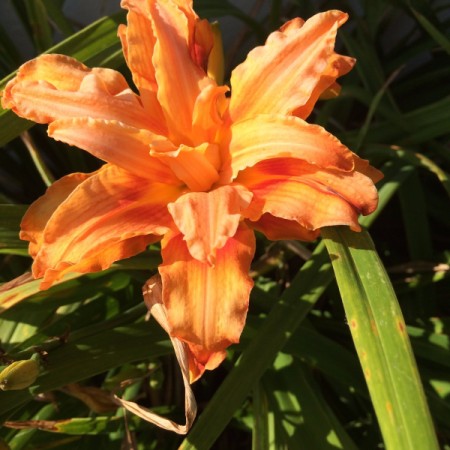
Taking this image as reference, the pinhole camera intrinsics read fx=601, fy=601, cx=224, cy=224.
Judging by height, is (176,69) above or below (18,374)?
above

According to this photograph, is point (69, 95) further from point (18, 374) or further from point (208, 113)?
point (18, 374)

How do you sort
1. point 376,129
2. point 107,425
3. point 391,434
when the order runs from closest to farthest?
point 391,434 < point 107,425 < point 376,129

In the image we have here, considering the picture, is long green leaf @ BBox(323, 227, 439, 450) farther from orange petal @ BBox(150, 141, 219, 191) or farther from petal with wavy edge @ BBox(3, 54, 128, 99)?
petal with wavy edge @ BBox(3, 54, 128, 99)

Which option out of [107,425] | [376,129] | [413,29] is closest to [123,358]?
[107,425]

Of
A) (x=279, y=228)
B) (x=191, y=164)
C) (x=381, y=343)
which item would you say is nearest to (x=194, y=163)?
(x=191, y=164)

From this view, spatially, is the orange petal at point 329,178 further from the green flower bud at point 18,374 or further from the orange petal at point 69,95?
the green flower bud at point 18,374

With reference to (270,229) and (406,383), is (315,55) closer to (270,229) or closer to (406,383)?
(270,229)

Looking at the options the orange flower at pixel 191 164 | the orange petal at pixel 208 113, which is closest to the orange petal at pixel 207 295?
the orange flower at pixel 191 164

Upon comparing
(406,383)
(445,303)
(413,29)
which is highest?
(406,383)
